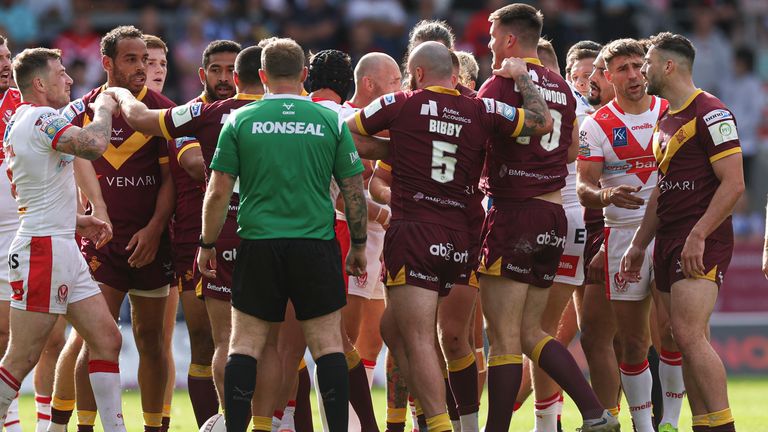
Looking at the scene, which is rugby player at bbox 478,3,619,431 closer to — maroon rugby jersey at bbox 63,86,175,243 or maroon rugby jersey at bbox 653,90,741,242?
maroon rugby jersey at bbox 653,90,741,242

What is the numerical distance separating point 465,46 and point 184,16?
4840mm

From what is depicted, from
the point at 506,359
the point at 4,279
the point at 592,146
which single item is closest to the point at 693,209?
the point at 592,146

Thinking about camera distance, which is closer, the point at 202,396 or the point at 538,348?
the point at 538,348

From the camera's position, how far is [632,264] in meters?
8.80

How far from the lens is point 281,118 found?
7375 millimetres

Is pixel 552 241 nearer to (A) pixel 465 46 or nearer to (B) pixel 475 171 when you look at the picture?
(B) pixel 475 171

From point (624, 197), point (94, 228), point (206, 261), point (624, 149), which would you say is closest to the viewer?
point (206, 261)

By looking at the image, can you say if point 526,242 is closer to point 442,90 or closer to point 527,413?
point 442,90

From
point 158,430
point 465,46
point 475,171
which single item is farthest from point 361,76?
point 465,46

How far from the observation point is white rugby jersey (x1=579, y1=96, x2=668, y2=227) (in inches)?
369

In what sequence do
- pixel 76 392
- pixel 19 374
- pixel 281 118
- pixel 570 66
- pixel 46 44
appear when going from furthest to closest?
pixel 46 44
pixel 570 66
pixel 76 392
pixel 19 374
pixel 281 118

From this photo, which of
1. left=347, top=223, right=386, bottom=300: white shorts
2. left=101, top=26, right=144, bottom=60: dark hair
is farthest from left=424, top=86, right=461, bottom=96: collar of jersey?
left=101, top=26, right=144, bottom=60: dark hair

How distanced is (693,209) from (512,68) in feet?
5.31

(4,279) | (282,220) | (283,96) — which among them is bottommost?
(4,279)
